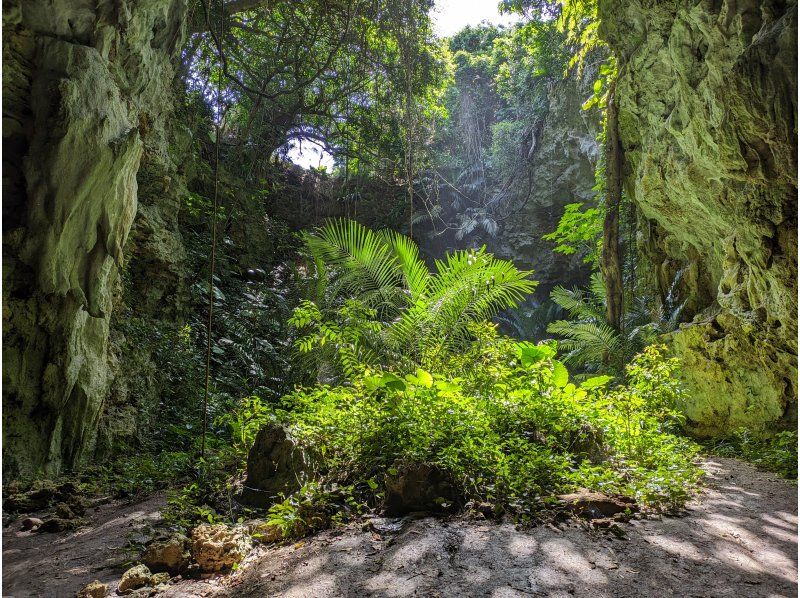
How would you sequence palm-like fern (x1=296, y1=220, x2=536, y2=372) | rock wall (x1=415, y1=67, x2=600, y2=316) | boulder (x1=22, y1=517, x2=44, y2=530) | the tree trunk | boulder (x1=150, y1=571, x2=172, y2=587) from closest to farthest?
1. boulder (x1=150, y1=571, x2=172, y2=587)
2. boulder (x1=22, y1=517, x2=44, y2=530)
3. palm-like fern (x1=296, y1=220, x2=536, y2=372)
4. the tree trunk
5. rock wall (x1=415, y1=67, x2=600, y2=316)

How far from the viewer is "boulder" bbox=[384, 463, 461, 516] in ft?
8.52

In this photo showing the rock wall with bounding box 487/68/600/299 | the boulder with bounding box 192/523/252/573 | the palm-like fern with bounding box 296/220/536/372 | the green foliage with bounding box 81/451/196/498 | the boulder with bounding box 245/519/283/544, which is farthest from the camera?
the rock wall with bounding box 487/68/600/299

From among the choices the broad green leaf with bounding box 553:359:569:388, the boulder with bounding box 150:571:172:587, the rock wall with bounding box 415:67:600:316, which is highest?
the rock wall with bounding box 415:67:600:316

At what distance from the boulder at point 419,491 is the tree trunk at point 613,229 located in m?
6.53

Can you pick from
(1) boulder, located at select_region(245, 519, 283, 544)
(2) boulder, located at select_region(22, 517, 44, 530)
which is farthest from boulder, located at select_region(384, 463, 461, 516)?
(2) boulder, located at select_region(22, 517, 44, 530)

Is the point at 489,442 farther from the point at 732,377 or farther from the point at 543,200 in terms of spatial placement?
the point at 543,200

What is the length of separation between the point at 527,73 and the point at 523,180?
3.21m

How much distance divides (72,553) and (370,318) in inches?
133

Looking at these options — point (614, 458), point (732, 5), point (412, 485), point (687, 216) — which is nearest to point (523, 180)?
point (687, 216)

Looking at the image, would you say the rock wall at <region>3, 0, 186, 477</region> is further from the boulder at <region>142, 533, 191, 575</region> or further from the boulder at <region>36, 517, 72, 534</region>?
the boulder at <region>142, 533, 191, 575</region>

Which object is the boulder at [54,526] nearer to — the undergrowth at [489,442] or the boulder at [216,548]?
the boulder at [216,548]

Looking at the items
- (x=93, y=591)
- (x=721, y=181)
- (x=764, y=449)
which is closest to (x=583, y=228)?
(x=721, y=181)

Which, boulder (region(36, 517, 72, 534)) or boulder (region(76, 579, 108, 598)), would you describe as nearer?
boulder (region(76, 579, 108, 598))

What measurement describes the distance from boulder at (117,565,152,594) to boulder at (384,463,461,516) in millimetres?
1124
